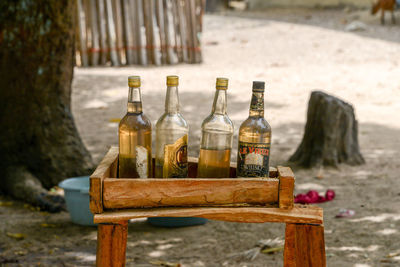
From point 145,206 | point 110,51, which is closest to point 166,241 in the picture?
point 145,206

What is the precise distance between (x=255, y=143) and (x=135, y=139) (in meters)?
0.44

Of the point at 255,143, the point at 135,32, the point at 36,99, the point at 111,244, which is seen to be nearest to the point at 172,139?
the point at 255,143

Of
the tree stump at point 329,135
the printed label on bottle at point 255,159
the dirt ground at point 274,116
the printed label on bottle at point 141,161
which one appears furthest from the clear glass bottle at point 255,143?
the tree stump at point 329,135

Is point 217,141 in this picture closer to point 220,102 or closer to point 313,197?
point 220,102

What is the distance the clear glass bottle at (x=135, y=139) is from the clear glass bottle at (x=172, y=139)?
54 millimetres

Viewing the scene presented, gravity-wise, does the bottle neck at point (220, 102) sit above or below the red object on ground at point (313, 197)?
above

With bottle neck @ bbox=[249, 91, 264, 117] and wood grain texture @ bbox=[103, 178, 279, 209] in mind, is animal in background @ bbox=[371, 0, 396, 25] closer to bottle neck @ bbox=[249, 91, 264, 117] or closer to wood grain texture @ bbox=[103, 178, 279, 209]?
bottle neck @ bbox=[249, 91, 264, 117]

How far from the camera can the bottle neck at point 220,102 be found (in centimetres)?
191

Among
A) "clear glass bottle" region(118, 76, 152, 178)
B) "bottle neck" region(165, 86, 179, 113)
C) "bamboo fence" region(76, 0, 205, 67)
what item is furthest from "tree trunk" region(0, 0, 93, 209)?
"bamboo fence" region(76, 0, 205, 67)

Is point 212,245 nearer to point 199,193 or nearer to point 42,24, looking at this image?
point 199,193

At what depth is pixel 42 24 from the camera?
403 cm

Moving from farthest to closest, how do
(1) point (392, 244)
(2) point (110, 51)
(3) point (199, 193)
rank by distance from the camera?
(2) point (110, 51)
(1) point (392, 244)
(3) point (199, 193)

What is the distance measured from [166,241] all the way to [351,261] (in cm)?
→ 116

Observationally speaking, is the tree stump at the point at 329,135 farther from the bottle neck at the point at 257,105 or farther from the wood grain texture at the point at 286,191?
the wood grain texture at the point at 286,191
